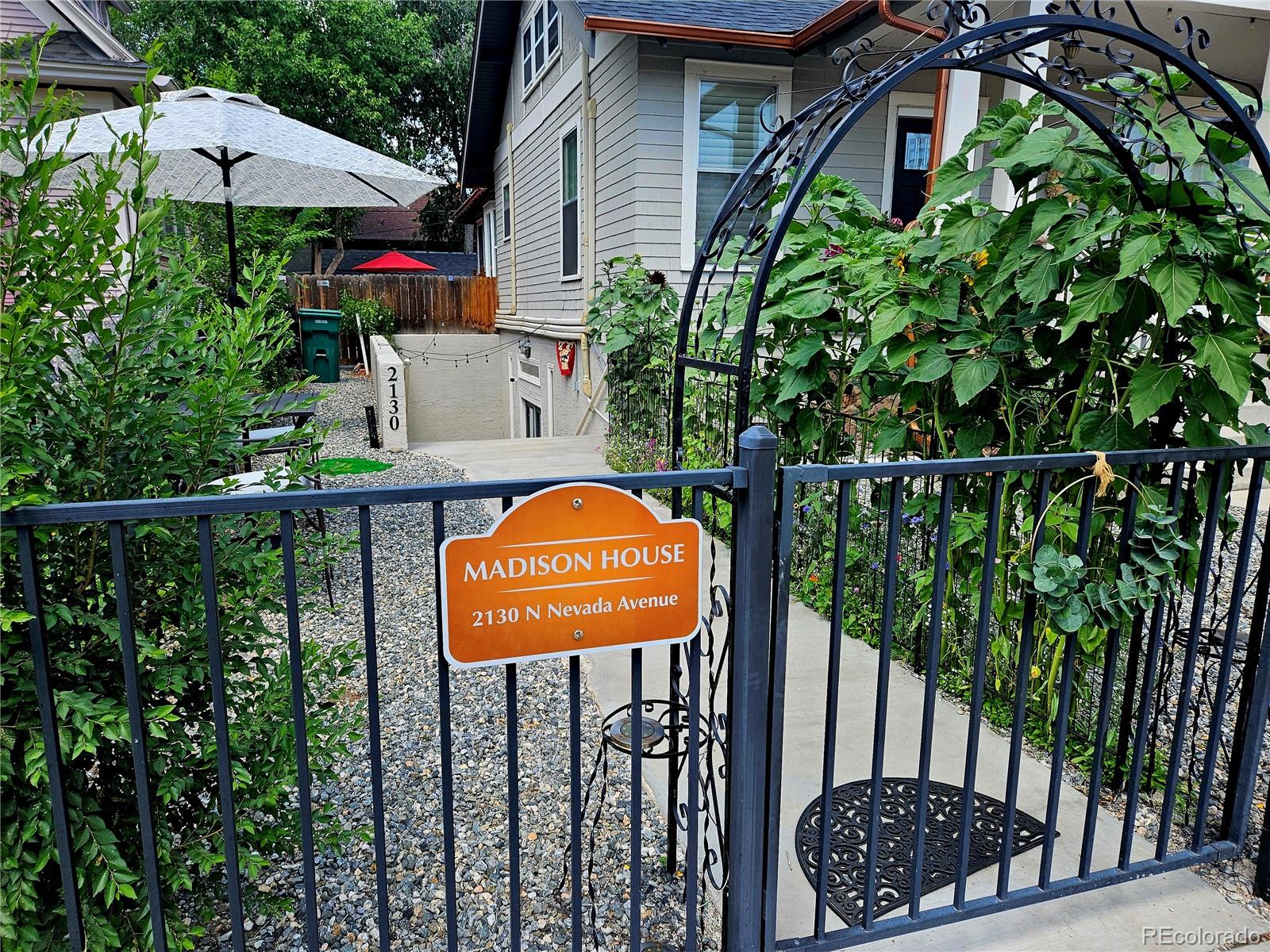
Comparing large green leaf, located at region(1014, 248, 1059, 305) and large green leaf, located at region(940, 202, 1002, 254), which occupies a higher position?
large green leaf, located at region(940, 202, 1002, 254)

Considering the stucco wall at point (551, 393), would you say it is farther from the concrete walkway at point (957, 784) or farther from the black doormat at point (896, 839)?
the black doormat at point (896, 839)

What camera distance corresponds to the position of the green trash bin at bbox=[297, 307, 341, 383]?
580 inches

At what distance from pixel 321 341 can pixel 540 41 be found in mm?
6386

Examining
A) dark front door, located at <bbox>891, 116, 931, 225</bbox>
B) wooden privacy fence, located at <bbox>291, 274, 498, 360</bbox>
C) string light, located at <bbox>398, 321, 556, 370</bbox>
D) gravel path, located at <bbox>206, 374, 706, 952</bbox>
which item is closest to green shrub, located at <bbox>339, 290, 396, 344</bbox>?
wooden privacy fence, located at <bbox>291, 274, 498, 360</bbox>

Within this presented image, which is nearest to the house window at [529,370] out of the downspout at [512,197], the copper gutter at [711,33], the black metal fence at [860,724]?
the downspout at [512,197]

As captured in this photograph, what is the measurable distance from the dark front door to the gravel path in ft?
23.2

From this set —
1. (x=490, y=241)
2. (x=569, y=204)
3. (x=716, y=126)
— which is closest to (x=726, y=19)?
(x=716, y=126)

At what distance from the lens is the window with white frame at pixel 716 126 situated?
825cm

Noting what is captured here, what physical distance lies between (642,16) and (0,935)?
8076mm

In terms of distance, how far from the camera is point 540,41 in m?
12.0

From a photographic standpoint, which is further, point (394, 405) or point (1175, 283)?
point (394, 405)

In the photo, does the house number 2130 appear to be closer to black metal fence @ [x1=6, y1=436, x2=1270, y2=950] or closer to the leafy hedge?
the leafy hedge

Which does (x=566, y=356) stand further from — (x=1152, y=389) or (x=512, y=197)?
(x=1152, y=389)

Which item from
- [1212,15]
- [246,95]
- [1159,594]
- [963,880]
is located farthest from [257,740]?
[1212,15]
